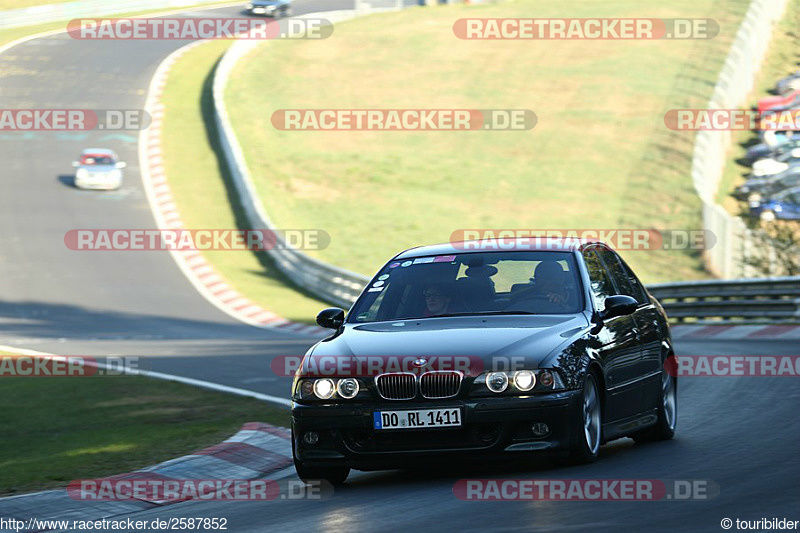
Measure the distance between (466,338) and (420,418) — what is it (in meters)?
0.60

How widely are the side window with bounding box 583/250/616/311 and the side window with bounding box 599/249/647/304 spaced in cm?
19

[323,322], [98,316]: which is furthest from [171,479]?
[98,316]

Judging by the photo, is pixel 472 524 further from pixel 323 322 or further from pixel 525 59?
pixel 525 59

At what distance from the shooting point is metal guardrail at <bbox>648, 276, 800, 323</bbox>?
22422mm

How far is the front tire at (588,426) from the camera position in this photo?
26.8 ft

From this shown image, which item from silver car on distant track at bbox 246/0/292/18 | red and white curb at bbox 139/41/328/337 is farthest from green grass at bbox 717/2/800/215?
silver car on distant track at bbox 246/0/292/18

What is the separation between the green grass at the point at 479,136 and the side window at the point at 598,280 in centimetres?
2224

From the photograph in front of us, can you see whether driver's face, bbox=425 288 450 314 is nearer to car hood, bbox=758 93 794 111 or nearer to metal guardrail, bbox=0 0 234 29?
car hood, bbox=758 93 794 111

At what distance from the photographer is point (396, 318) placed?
924 cm

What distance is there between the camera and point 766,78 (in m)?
52.2

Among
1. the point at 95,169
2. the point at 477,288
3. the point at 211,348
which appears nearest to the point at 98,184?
the point at 95,169

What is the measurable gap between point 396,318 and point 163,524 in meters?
2.33

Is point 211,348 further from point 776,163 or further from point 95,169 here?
point 776,163

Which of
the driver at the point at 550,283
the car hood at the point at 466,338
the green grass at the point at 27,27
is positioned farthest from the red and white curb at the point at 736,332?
the green grass at the point at 27,27
